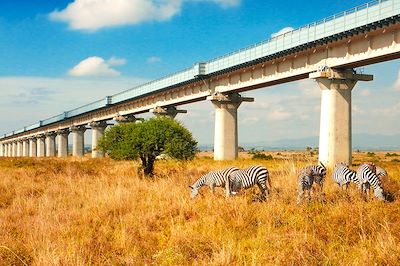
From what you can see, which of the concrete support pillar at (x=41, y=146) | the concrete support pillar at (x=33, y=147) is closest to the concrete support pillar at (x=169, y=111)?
the concrete support pillar at (x=41, y=146)

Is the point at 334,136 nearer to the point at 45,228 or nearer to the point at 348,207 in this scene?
the point at 348,207

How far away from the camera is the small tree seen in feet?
86.2

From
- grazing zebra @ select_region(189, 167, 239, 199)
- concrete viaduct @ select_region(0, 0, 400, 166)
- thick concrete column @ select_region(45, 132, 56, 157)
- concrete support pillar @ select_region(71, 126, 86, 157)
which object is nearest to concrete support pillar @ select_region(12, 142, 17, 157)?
thick concrete column @ select_region(45, 132, 56, 157)

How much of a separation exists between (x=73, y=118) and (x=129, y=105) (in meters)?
34.0

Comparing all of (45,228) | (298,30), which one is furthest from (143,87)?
(45,228)

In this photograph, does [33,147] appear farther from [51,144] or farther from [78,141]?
[78,141]

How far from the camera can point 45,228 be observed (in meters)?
9.00

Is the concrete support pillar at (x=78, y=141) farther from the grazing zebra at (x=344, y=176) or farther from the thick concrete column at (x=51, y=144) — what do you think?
the grazing zebra at (x=344, y=176)

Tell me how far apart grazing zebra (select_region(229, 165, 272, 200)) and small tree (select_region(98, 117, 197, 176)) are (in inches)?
524

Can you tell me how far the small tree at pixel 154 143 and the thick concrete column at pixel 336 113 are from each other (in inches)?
370

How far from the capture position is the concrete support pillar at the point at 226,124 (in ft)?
140

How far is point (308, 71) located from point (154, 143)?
43.1ft

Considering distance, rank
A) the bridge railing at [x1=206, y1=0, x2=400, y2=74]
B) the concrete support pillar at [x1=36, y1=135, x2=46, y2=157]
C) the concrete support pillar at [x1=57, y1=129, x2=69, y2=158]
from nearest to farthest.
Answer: the bridge railing at [x1=206, y1=0, x2=400, y2=74], the concrete support pillar at [x1=57, y1=129, x2=69, y2=158], the concrete support pillar at [x1=36, y1=135, x2=46, y2=157]

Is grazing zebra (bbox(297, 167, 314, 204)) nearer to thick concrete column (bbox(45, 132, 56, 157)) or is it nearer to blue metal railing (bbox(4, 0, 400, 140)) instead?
blue metal railing (bbox(4, 0, 400, 140))
